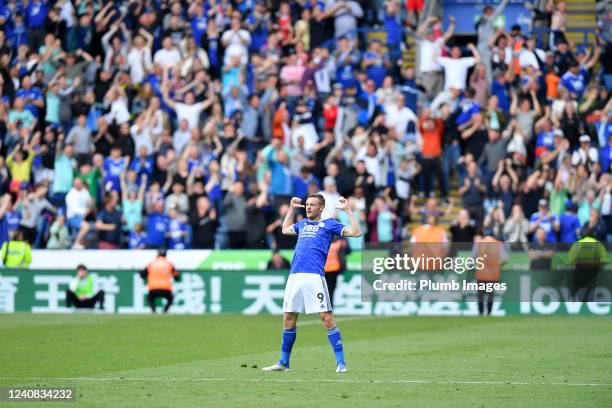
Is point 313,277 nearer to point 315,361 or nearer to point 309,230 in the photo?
point 309,230

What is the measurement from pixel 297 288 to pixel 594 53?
57.3 ft

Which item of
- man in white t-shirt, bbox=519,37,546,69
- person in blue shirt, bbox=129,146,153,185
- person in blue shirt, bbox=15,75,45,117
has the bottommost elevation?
person in blue shirt, bbox=129,146,153,185

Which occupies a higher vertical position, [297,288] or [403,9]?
[403,9]

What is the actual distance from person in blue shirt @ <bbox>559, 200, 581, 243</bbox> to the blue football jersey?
12728 millimetres

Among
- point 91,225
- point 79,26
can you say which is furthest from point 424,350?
point 79,26

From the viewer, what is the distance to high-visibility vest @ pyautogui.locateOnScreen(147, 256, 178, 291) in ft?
85.7

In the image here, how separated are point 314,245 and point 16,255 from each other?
1469cm

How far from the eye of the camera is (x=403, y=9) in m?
32.2

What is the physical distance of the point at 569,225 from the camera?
2633 centimetres

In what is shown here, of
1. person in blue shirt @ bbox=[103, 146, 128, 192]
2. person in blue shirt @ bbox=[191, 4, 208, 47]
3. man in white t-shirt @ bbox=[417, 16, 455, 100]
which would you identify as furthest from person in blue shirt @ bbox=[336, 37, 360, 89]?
person in blue shirt @ bbox=[103, 146, 128, 192]

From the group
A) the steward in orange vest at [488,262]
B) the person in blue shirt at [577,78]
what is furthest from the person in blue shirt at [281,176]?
the person in blue shirt at [577,78]

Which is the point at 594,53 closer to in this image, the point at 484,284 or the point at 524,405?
the point at 484,284

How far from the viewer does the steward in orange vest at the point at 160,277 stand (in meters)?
26.1

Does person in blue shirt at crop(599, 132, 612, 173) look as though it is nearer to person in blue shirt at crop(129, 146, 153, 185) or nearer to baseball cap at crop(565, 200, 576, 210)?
baseball cap at crop(565, 200, 576, 210)
